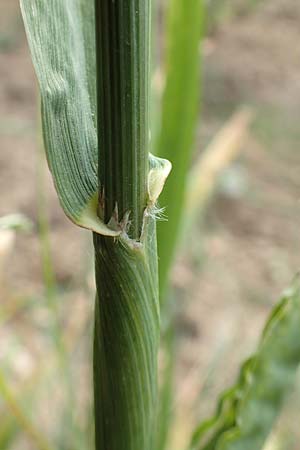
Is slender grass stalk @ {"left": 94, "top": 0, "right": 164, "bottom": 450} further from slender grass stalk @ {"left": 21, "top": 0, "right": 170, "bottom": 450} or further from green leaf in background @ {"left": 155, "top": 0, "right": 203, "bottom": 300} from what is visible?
green leaf in background @ {"left": 155, "top": 0, "right": 203, "bottom": 300}

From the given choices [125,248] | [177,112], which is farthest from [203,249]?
[125,248]

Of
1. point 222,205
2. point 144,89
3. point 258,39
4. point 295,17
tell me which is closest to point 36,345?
point 222,205

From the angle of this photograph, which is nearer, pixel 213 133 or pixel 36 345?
pixel 36 345

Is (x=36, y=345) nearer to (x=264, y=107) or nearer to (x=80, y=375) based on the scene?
(x=80, y=375)

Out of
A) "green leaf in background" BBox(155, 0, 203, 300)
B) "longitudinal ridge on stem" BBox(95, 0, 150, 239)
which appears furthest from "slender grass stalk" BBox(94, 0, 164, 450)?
"green leaf in background" BBox(155, 0, 203, 300)

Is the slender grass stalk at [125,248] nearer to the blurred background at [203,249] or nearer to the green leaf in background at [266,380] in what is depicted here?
the green leaf in background at [266,380]

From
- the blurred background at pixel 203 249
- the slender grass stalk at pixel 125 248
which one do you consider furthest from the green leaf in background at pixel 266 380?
the blurred background at pixel 203 249
